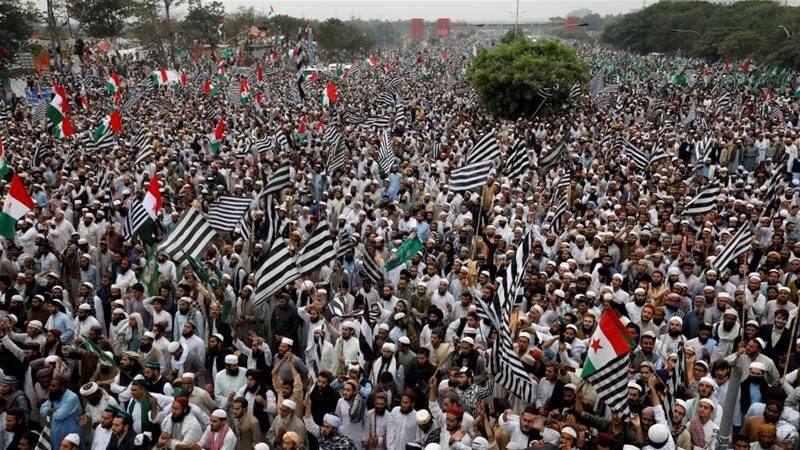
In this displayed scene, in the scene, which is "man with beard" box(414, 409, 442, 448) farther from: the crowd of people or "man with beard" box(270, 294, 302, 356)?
"man with beard" box(270, 294, 302, 356)

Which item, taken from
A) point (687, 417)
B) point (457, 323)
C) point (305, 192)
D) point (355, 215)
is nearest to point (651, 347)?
point (687, 417)

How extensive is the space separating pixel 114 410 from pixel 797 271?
7.16 meters

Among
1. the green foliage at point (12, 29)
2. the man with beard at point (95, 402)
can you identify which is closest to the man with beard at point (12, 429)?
the man with beard at point (95, 402)

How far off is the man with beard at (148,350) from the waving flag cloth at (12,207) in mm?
2887

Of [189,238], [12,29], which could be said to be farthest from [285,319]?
[12,29]

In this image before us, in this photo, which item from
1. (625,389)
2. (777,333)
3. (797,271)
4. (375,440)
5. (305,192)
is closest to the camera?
(625,389)

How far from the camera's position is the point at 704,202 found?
9250 mm

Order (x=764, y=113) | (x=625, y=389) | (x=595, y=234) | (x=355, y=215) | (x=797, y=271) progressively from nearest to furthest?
(x=625, y=389)
(x=797, y=271)
(x=595, y=234)
(x=355, y=215)
(x=764, y=113)

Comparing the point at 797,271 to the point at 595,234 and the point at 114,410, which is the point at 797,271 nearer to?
the point at 595,234

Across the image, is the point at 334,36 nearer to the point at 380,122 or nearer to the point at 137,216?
the point at 380,122

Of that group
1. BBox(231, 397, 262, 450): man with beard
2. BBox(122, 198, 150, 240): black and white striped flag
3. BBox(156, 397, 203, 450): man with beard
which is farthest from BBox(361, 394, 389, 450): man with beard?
BBox(122, 198, 150, 240): black and white striped flag

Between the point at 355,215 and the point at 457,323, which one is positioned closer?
the point at 457,323

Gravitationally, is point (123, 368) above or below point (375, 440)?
above

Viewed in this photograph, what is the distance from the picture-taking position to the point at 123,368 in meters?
5.94
